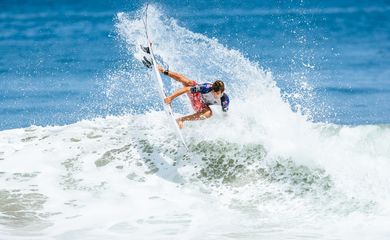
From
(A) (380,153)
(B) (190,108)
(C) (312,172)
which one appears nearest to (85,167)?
(B) (190,108)

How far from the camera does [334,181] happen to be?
1071 centimetres

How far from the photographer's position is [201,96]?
38.3 feet

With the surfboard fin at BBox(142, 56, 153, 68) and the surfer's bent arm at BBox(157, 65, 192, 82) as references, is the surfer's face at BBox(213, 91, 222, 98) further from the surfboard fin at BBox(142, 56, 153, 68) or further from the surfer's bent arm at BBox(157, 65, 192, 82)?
the surfboard fin at BBox(142, 56, 153, 68)

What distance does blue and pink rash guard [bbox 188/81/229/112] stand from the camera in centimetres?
1136

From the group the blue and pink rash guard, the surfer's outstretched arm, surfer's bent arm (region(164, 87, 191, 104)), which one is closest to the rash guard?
the blue and pink rash guard

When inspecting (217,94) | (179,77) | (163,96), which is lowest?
(217,94)

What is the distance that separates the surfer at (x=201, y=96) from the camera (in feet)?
37.2

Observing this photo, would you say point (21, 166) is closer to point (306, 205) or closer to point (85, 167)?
point (85, 167)

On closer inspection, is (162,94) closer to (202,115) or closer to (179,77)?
(179,77)

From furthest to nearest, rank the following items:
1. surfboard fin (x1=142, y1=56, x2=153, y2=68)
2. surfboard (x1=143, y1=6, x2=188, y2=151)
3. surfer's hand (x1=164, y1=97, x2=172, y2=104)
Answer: surfboard fin (x1=142, y1=56, x2=153, y2=68)
surfboard (x1=143, y1=6, x2=188, y2=151)
surfer's hand (x1=164, y1=97, x2=172, y2=104)

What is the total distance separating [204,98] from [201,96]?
0.09 m

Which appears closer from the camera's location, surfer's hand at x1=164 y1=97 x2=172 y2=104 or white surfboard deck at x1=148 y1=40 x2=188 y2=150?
surfer's hand at x1=164 y1=97 x2=172 y2=104

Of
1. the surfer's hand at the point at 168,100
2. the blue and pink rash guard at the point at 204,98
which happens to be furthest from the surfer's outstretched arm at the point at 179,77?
the surfer's hand at the point at 168,100

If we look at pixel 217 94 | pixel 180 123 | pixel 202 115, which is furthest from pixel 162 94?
pixel 217 94
